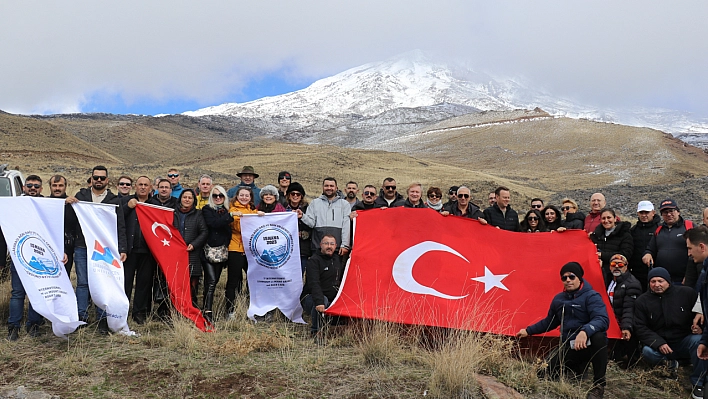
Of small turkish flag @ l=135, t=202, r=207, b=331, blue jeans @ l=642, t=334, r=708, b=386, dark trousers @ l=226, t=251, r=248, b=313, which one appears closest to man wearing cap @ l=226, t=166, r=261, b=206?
dark trousers @ l=226, t=251, r=248, b=313

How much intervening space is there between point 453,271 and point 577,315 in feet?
6.24

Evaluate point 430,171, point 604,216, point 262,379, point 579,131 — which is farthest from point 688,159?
point 262,379

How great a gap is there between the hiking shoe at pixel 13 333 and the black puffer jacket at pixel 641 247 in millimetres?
8293

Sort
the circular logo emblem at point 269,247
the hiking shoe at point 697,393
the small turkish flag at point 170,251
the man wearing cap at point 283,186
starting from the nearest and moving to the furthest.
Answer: the hiking shoe at point 697,393 < the small turkish flag at point 170,251 < the circular logo emblem at point 269,247 < the man wearing cap at point 283,186

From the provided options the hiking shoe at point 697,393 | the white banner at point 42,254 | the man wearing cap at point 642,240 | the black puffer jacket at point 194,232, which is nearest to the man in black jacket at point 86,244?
the white banner at point 42,254

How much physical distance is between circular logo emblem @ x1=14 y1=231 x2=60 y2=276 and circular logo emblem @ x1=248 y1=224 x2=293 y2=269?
2672 mm

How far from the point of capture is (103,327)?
698 cm

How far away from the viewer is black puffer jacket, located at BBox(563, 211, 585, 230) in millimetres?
8344

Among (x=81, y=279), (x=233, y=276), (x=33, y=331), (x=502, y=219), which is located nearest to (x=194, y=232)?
(x=233, y=276)

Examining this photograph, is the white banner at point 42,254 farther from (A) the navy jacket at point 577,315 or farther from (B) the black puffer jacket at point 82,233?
(A) the navy jacket at point 577,315

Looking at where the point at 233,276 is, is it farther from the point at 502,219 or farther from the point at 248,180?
the point at 502,219

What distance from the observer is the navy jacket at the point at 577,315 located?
571cm

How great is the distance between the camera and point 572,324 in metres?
5.94

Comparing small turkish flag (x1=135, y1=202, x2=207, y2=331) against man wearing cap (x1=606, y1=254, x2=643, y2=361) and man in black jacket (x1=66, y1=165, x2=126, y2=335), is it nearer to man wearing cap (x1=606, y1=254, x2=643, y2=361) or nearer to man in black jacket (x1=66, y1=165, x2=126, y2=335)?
man in black jacket (x1=66, y1=165, x2=126, y2=335)
